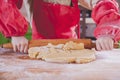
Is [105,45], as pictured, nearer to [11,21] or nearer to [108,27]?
[108,27]

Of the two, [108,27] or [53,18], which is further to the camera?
[53,18]

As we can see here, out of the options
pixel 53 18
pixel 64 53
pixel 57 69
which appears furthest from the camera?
pixel 53 18

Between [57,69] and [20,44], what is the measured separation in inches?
14.5

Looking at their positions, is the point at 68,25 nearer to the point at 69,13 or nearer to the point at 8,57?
the point at 69,13

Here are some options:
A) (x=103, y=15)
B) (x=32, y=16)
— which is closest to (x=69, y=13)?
(x=32, y=16)

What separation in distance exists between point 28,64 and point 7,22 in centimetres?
32

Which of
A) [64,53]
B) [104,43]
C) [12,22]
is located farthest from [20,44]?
[104,43]

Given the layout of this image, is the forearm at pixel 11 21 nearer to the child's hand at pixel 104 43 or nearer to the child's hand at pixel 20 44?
the child's hand at pixel 20 44

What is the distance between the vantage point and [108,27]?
1.21m

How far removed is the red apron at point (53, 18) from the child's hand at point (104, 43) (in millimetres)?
340

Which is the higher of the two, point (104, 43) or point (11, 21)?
point (11, 21)

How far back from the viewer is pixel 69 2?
150 cm

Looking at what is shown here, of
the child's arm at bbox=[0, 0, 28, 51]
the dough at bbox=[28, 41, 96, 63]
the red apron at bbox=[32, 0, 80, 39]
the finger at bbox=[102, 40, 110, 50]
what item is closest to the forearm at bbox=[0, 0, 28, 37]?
the child's arm at bbox=[0, 0, 28, 51]

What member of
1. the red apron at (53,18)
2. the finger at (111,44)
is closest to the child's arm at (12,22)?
the red apron at (53,18)
